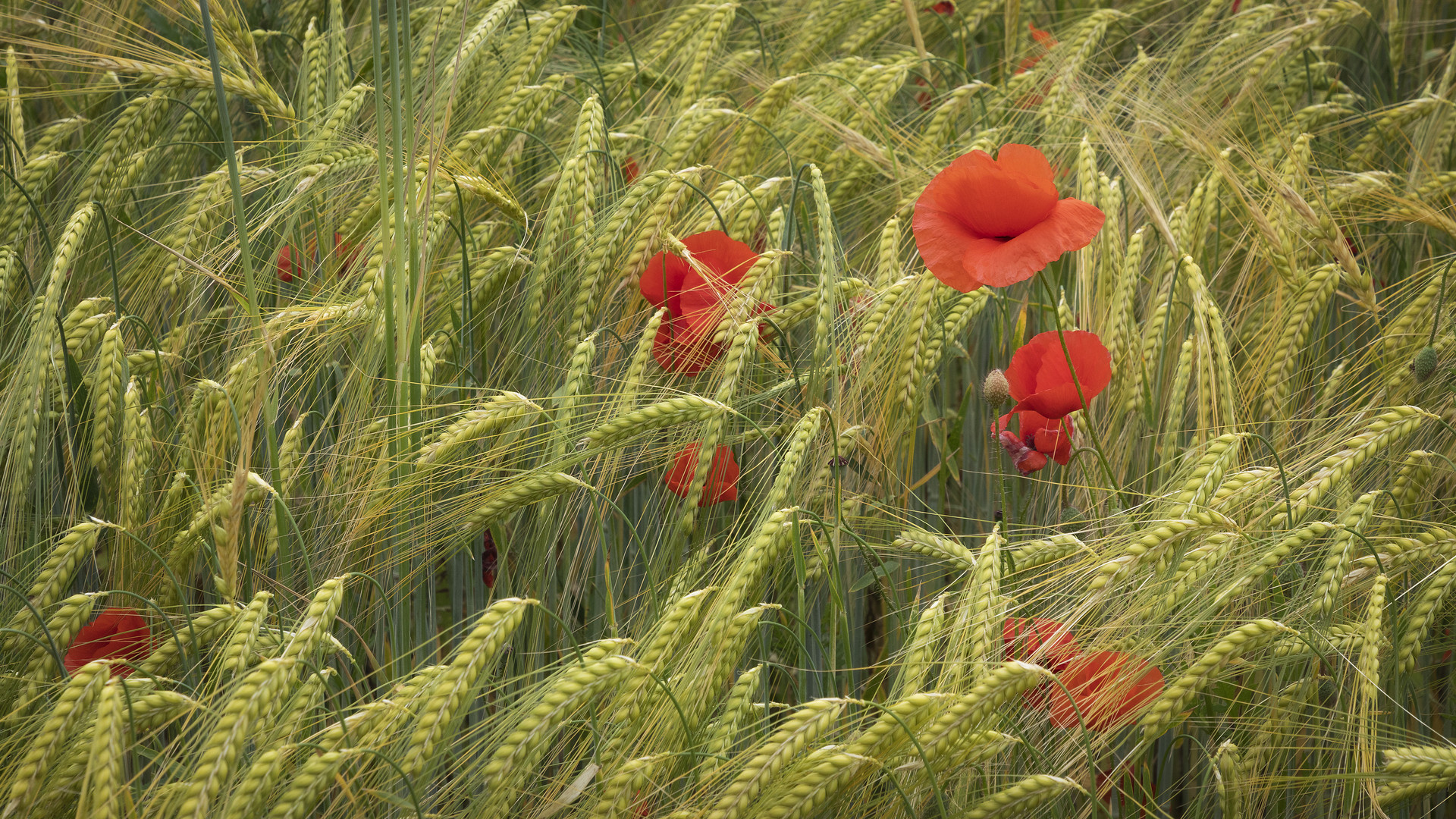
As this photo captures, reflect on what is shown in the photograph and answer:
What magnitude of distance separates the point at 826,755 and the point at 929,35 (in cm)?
211

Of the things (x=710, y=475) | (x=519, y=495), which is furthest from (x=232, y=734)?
(x=710, y=475)

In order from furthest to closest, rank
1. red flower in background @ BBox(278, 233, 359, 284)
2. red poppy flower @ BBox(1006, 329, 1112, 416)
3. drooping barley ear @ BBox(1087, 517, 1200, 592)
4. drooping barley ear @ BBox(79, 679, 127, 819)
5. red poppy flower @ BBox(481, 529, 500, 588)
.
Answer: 1. red flower in background @ BBox(278, 233, 359, 284)
2. red poppy flower @ BBox(481, 529, 500, 588)
3. red poppy flower @ BBox(1006, 329, 1112, 416)
4. drooping barley ear @ BBox(1087, 517, 1200, 592)
5. drooping barley ear @ BBox(79, 679, 127, 819)

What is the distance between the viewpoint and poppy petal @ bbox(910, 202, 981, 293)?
45.6 inches

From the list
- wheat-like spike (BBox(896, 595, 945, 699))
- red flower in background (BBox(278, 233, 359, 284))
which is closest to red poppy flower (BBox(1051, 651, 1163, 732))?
wheat-like spike (BBox(896, 595, 945, 699))

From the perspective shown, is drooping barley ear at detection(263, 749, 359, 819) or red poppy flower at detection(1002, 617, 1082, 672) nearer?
drooping barley ear at detection(263, 749, 359, 819)

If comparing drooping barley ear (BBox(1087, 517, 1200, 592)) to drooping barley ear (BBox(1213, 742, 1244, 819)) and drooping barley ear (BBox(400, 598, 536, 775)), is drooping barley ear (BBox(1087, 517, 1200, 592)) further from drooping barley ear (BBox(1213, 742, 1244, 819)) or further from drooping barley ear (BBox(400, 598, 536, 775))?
drooping barley ear (BBox(400, 598, 536, 775))

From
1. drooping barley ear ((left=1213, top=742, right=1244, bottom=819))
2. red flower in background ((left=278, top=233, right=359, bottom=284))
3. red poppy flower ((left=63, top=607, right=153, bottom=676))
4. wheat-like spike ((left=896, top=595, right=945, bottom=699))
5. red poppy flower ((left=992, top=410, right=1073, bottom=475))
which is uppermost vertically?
red flower in background ((left=278, top=233, right=359, bottom=284))

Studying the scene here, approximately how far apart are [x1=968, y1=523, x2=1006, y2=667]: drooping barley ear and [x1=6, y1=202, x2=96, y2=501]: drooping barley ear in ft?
3.44

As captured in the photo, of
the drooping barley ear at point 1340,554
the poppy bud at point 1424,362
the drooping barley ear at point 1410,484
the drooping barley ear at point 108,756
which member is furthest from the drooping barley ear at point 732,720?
the poppy bud at point 1424,362

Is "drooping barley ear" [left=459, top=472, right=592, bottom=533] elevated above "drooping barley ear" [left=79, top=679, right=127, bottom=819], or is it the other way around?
"drooping barley ear" [left=459, top=472, right=592, bottom=533]

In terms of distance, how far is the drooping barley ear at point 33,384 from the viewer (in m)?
1.19

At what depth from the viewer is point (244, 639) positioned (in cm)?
91

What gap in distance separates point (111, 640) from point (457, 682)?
1.71 ft

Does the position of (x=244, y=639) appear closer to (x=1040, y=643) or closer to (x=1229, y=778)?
(x=1040, y=643)
